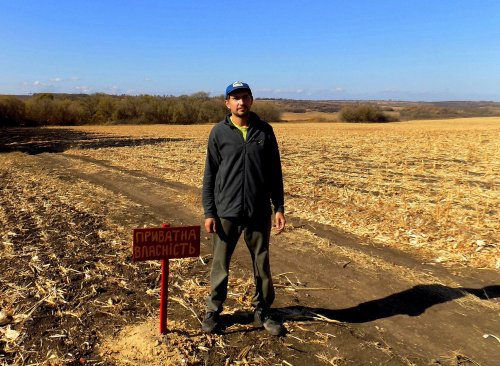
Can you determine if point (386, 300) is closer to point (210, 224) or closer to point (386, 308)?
point (386, 308)

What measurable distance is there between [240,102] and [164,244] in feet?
5.00

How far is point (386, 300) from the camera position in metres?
4.85

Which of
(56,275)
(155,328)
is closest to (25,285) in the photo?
(56,275)

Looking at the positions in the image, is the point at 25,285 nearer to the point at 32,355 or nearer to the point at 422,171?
the point at 32,355

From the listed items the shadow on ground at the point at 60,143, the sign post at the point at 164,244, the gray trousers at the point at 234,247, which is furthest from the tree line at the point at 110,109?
the gray trousers at the point at 234,247

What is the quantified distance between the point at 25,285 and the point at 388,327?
14.6 ft

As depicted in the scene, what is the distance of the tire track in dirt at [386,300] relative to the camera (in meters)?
3.90

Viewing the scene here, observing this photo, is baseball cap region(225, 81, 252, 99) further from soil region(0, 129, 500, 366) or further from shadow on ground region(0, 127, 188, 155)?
shadow on ground region(0, 127, 188, 155)

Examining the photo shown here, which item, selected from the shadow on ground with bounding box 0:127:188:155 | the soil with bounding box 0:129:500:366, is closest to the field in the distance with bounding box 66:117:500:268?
the soil with bounding box 0:129:500:366

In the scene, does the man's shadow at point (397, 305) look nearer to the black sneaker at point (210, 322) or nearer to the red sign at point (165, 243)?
the black sneaker at point (210, 322)

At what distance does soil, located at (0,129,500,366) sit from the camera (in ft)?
12.2

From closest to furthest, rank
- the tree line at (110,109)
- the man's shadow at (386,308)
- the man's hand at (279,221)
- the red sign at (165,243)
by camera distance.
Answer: the red sign at (165,243) → the man's hand at (279,221) → the man's shadow at (386,308) → the tree line at (110,109)

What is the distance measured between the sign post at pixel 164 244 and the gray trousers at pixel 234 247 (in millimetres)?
255

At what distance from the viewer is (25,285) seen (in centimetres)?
503
